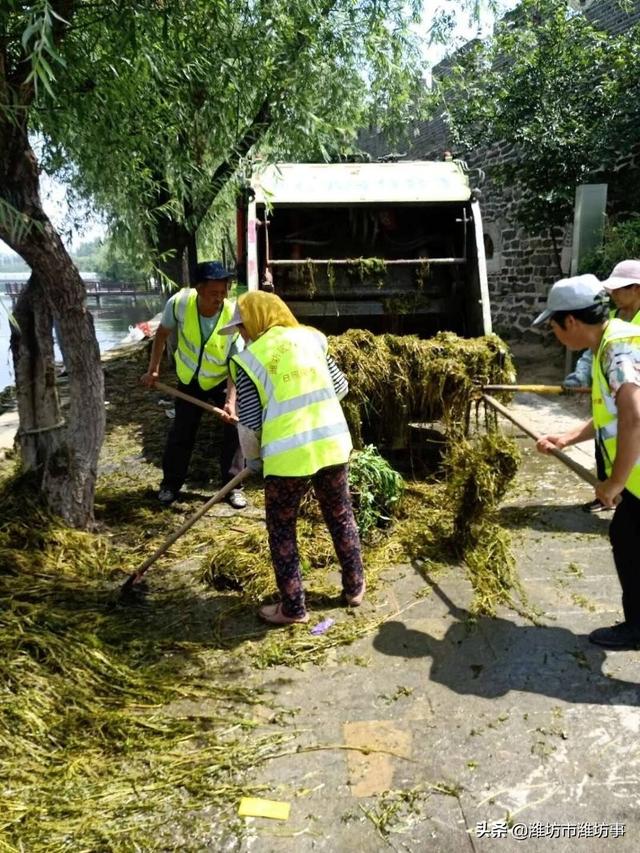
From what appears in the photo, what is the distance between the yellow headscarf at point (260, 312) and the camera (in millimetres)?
2979

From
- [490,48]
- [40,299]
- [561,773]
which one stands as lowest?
[561,773]

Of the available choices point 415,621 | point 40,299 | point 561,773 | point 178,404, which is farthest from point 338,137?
point 561,773

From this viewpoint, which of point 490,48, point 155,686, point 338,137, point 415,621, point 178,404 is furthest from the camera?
point 490,48

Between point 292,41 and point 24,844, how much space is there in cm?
592

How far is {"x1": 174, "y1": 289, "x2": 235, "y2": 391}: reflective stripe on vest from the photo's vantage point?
447 cm

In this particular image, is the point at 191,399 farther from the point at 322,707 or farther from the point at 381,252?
the point at 381,252

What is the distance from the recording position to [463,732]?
2.41 m

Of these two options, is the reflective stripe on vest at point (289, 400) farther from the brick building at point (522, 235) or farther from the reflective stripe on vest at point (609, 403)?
the brick building at point (522, 235)

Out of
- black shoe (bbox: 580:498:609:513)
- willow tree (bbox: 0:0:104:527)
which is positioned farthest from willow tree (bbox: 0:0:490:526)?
black shoe (bbox: 580:498:609:513)

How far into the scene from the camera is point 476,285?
219 inches

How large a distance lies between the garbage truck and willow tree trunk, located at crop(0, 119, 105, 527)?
1919 millimetres

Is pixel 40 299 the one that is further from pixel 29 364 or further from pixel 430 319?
pixel 430 319

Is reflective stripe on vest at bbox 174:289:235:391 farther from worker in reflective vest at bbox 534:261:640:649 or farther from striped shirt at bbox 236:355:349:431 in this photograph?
worker in reflective vest at bbox 534:261:640:649

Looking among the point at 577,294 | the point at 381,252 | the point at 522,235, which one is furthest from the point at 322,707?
the point at 522,235
